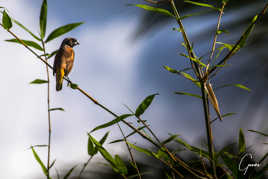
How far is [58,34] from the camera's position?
53 centimetres

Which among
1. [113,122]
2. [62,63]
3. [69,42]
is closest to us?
[113,122]

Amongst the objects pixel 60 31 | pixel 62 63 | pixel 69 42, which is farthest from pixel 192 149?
pixel 69 42

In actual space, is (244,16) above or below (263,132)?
above

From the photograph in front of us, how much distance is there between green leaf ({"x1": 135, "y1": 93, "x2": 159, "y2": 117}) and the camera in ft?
1.55

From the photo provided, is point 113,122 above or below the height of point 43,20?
below

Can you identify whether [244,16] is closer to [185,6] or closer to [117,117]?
[185,6]

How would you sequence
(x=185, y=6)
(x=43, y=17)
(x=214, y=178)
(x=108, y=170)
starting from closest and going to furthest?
(x=214, y=178) < (x=43, y=17) < (x=108, y=170) < (x=185, y=6)

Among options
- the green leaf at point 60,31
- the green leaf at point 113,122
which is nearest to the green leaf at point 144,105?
the green leaf at point 113,122

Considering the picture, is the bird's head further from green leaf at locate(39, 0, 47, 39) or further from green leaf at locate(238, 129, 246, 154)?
green leaf at locate(238, 129, 246, 154)

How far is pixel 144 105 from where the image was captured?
0.48m

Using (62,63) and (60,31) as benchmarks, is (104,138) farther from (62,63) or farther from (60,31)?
(62,63)

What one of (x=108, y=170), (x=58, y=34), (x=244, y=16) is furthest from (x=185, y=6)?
(x=58, y=34)

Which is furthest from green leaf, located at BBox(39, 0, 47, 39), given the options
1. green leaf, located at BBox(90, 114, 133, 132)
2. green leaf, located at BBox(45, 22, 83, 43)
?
green leaf, located at BBox(90, 114, 133, 132)

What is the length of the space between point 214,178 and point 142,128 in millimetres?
114
